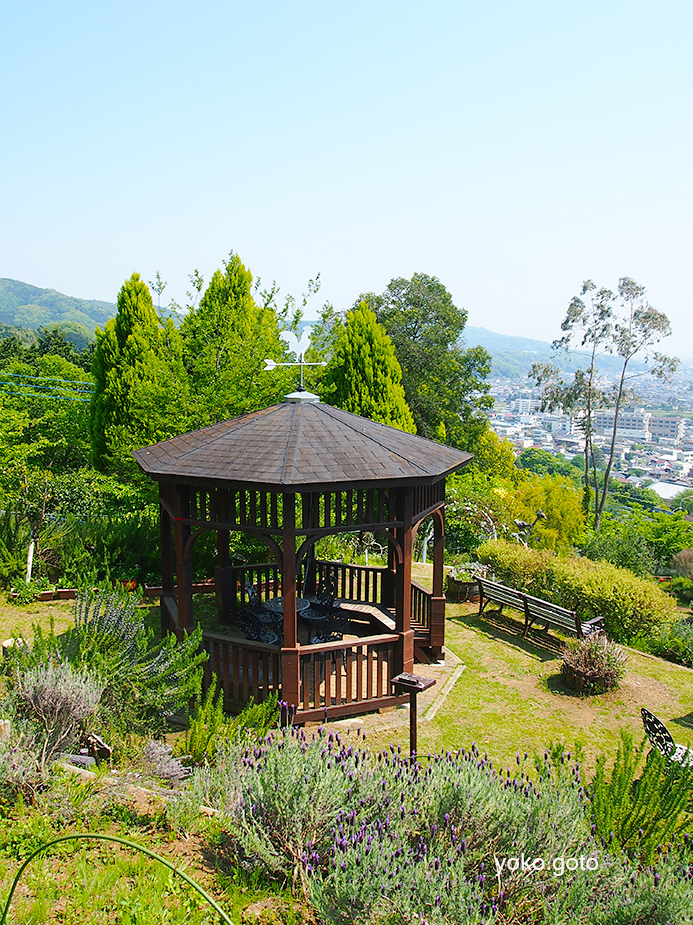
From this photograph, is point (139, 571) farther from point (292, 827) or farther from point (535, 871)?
point (535, 871)

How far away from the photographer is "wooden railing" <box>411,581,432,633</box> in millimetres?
9156

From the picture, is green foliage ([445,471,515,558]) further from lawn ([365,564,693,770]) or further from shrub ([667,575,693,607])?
lawn ([365,564,693,770])

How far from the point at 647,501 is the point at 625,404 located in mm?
21776

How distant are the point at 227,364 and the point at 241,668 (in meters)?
6.35

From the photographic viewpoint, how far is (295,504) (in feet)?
24.3

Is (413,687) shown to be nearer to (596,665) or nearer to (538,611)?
(596,665)

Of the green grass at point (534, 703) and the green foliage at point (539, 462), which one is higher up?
the green grass at point (534, 703)

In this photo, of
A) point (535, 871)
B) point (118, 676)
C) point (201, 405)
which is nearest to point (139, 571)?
point (201, 405)

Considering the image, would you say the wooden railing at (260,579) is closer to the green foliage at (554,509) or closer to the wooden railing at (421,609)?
the wooden railing at (421,609)

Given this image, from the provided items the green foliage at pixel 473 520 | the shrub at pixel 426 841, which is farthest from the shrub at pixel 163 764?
the green foliage at pixel 473 520

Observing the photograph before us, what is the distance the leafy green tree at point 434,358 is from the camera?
30.7 meters

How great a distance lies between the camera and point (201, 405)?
1158 centimetres

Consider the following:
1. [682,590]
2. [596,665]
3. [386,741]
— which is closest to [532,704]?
[596,665]

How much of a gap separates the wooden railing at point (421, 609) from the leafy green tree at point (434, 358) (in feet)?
65.9
